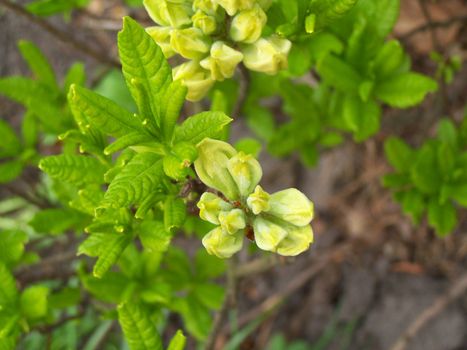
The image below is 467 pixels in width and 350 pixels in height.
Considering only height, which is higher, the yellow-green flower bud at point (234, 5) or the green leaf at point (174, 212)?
the yellow-green flower bud at point (234, 5)

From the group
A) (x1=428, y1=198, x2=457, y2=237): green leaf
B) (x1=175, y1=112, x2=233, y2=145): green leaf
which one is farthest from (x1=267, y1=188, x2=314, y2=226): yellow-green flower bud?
(x1=428, y1=198, x2=457, y2=237): green leaf

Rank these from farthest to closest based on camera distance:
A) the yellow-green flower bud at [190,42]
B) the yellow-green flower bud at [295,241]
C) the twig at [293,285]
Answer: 1. the twig at [293,285]
2. the yellow-green flower bud at [190,42]
3. the yellow-green flower bud at [295,241]

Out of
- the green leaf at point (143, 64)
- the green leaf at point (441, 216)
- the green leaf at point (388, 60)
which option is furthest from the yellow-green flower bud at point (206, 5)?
the green leaf at point (441, 216)

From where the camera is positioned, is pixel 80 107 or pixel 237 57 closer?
pixel 80 107

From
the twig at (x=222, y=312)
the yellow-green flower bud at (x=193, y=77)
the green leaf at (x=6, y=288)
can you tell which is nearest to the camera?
the yellow-green flower bud at (x=193, y=77)

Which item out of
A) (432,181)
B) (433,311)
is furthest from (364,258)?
(432,181)

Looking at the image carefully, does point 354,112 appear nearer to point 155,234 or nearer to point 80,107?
point 155,234

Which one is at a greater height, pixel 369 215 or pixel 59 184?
pixel 59 184

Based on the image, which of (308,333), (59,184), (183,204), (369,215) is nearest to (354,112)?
(183,204)

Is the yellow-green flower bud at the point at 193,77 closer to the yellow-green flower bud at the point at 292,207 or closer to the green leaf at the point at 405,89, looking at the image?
the yellow-green flower bud at the point at 292,207
